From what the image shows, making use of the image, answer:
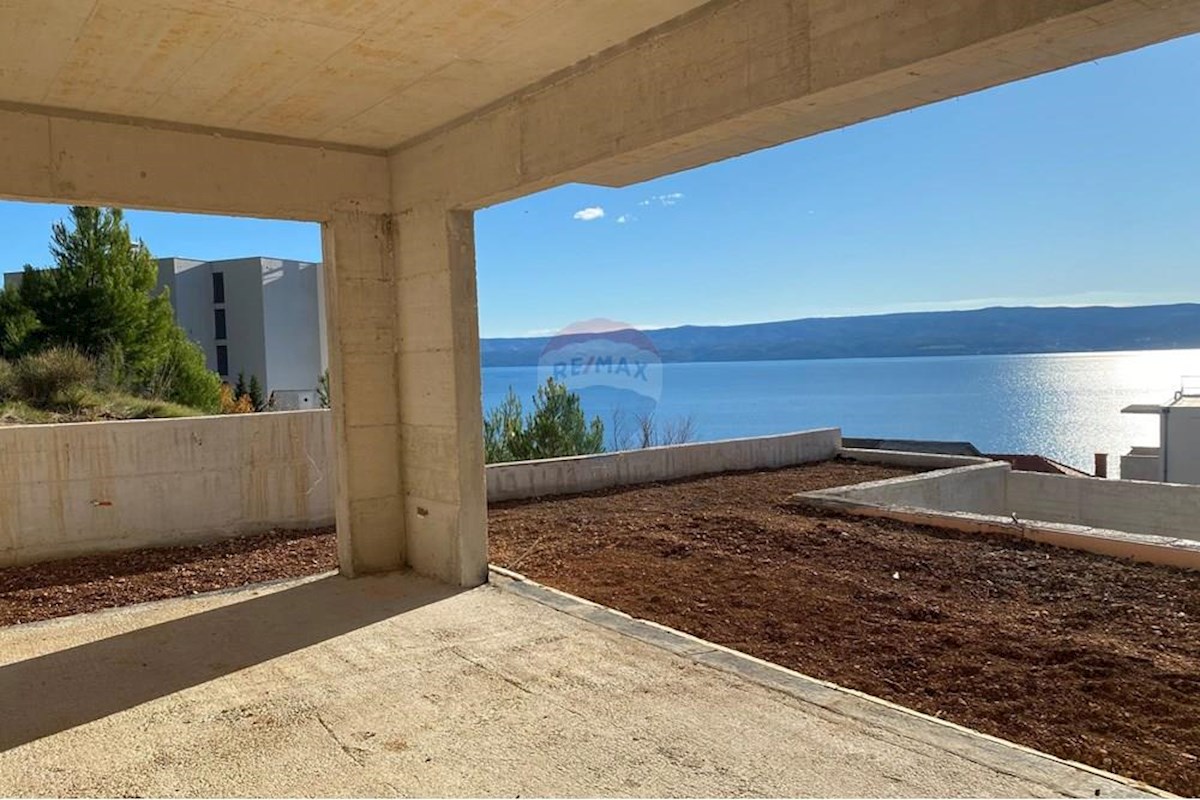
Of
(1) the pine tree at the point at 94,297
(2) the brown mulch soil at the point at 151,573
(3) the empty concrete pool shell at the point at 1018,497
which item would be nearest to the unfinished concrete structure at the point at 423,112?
(2) the brown mulch soil at the point at 151,573

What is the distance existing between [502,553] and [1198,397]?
85.8 ft

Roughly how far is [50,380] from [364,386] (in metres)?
11.0

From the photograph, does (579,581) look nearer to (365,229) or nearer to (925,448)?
(365,229)

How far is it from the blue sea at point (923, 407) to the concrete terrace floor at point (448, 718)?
1011cm

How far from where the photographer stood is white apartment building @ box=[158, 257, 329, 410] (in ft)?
145

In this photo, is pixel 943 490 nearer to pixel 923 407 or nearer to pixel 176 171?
pixel 176 171

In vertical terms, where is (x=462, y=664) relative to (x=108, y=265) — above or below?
below

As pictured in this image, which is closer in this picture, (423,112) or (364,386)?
(423,112)

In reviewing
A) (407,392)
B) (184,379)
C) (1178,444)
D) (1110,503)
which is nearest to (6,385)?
(184,379)

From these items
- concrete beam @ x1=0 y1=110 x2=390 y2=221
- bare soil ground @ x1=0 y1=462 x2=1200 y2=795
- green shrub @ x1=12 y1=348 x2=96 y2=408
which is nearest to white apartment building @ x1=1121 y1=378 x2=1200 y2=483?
bare soil ground @ x1=0 y1=462 x2=1200 y2=795

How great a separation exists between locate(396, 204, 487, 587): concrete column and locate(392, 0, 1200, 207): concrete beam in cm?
61

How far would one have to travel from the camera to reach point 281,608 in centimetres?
531

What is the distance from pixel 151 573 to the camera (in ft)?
21.2

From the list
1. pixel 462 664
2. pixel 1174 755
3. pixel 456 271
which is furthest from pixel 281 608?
pixel 1174 755
